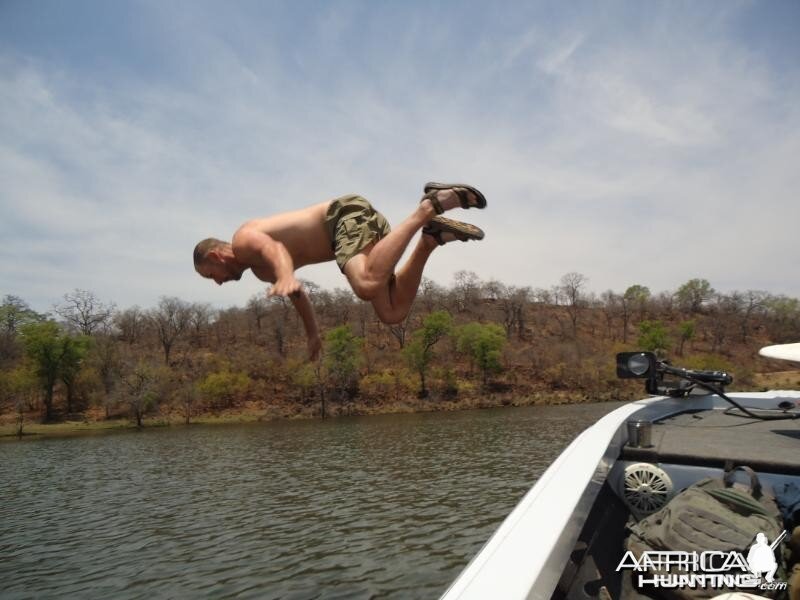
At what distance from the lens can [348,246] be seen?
9.12 ft

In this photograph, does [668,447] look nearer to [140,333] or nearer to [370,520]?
[370,520]

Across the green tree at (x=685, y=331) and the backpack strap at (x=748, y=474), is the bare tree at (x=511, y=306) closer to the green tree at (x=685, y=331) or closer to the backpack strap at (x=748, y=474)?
the green tree at (x=685, y=331)

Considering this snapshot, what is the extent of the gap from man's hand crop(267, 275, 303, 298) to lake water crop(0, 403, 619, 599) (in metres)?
9.51

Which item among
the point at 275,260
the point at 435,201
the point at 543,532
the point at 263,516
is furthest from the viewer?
the point at 263,516

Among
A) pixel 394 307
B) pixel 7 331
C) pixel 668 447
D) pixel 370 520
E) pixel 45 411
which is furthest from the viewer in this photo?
pixel 7 331

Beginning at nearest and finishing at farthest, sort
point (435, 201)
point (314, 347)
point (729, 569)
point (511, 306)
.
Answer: point (729, 569) < point (435, 201) < point (314, 347) < point (511, 306)

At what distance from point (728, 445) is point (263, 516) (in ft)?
51.7

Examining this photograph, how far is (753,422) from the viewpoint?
415cm

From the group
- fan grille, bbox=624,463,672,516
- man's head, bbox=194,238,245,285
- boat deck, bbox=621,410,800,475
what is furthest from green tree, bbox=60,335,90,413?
fan grille, bbox=624,463,672,516

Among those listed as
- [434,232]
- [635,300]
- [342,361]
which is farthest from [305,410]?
[635,300]

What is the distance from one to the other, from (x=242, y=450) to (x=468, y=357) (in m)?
47.7

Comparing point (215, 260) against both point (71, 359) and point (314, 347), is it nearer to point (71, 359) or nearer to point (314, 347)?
point (314, 347)

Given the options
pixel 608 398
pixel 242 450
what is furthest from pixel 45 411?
pixel 608 398

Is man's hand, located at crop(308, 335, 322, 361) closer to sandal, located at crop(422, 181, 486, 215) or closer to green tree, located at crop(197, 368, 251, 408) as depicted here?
sandal, located at crop(422, 181, 486, 215)
